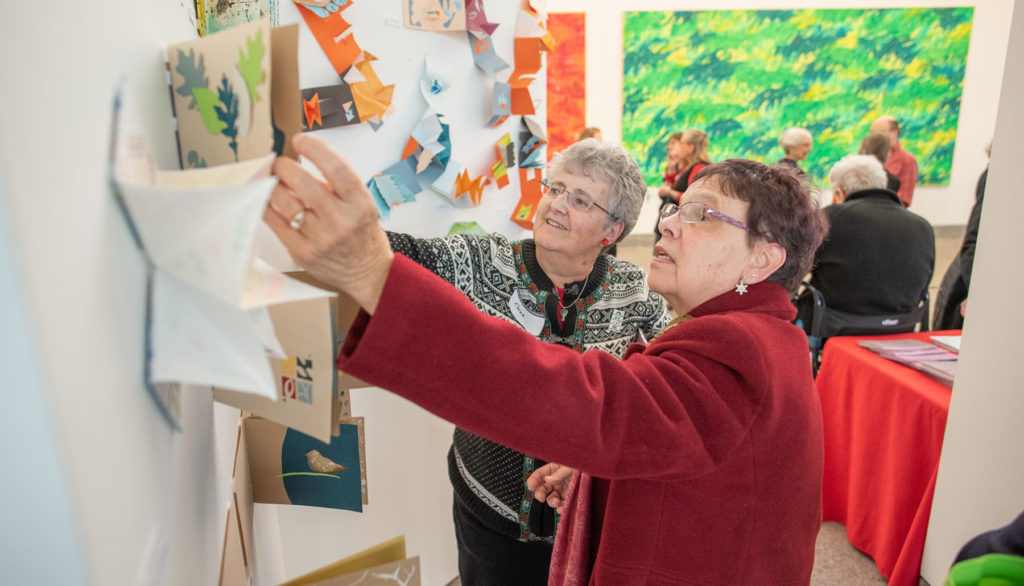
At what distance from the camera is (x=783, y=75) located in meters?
6.71

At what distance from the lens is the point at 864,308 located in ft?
9.22

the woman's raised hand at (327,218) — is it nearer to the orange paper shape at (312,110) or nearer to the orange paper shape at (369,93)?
the orange paper shape at (312,110)

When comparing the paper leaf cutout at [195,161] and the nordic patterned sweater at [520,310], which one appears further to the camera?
the nordic patterned sweater at [520,310]

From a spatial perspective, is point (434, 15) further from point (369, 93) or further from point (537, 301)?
point (537, 301)

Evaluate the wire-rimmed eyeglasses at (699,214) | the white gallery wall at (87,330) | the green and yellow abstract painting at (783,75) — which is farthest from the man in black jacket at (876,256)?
the green and yellow abstract painting at (783,75)

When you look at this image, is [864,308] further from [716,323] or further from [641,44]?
[641,44]

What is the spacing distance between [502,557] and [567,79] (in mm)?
5894

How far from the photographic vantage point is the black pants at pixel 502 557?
4.75ft

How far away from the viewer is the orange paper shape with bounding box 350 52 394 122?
5.09ft

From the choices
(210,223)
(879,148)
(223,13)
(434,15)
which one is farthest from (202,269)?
(879,148)

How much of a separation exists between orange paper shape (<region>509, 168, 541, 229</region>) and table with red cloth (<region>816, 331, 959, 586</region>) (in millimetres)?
1398

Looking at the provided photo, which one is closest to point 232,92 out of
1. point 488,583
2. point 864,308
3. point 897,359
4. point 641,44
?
point 488,583

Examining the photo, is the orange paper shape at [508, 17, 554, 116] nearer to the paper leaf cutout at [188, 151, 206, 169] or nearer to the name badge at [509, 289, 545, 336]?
the name badge at [509, 289, 545, 336]

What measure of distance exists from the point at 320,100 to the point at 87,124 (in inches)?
45.8
